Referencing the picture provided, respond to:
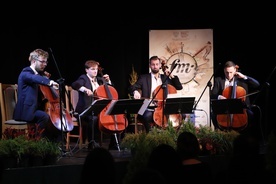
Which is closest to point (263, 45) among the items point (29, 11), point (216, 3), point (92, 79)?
point (216, 3)

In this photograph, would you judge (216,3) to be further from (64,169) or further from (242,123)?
(64,169)

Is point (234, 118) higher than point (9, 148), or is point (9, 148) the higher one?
point (234, 118)

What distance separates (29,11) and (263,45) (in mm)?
4351

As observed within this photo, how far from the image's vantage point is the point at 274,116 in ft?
28.9

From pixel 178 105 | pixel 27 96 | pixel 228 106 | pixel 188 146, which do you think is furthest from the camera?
pixel 228 106

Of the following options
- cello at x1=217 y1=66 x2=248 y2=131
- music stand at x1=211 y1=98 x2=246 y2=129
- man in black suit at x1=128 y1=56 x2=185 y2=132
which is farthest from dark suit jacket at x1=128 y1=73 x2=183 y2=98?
music stand at x1=211 y1=98 x2=246 y2=129

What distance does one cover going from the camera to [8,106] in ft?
21.5

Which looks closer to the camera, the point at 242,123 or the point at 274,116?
the point at 242,123

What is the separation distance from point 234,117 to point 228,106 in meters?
0.67

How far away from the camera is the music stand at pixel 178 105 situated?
21.0ft

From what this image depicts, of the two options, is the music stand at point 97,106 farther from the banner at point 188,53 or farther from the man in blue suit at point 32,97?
the banner at point 188,53

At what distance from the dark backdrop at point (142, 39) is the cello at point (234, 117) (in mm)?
1075

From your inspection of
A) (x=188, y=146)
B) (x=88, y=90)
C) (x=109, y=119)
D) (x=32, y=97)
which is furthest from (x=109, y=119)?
(x=188, y=146)

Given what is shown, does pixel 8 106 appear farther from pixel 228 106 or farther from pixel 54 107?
pixel 228 106
